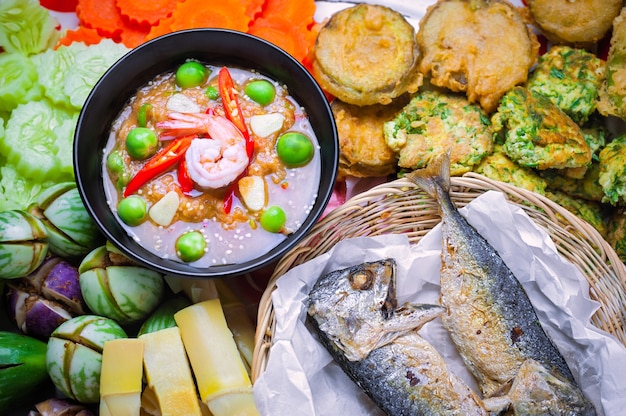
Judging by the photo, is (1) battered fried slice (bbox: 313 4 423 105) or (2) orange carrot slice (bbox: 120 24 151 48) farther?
(2) orange carrot slice (bbox: 120 24 151 48)

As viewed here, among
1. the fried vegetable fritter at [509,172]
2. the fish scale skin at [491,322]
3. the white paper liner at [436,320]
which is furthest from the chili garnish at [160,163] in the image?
the fried vegetable fritter at [509,172]

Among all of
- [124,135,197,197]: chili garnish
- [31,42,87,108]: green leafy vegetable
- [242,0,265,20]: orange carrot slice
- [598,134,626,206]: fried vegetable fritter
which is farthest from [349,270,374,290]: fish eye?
[31,42,87,108]: green leafy vegetable

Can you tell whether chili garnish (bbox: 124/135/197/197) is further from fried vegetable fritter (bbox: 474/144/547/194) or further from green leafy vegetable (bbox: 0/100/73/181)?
fried vegetable fritter (bbox: 474/144/547/194)

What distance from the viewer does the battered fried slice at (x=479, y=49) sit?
119 inches

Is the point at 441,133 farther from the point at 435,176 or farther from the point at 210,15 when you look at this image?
the point at 210,15

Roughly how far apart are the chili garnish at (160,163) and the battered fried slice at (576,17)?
174 centimetres

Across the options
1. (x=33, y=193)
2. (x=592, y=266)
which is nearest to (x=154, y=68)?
(x=33, y=193)

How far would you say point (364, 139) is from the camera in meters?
3.13

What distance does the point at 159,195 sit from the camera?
270 cm

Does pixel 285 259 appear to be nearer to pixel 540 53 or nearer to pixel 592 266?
pixel 592 266

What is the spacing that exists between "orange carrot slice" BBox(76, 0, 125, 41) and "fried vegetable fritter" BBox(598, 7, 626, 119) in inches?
91.6

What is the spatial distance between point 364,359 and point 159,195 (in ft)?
3.43

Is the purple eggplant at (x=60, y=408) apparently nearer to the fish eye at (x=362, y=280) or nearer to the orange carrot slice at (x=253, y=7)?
the fish eye at (x=362, y=280)

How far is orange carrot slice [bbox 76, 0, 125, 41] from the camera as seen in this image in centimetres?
334
